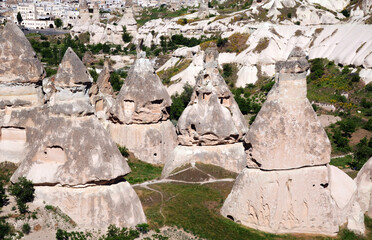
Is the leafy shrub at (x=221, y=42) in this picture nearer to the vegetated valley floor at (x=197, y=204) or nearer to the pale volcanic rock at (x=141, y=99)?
the pale volcanic rock at (x=141, y=99)

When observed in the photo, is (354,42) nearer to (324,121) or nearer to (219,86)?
(324,121)

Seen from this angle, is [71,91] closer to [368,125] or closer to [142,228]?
[142,228]

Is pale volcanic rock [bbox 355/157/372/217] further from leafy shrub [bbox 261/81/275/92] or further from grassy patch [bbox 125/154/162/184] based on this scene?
leafy shrub [bbox 261/81/275/92]

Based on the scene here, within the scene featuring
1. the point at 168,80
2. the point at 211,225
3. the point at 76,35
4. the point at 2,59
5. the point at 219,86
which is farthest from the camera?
the point at 76,35

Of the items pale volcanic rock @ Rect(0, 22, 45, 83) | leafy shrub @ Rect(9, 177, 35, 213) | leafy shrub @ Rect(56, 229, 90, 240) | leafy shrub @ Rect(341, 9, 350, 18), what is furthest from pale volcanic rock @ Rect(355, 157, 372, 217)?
leafy shrub @ Rect(341, 9, 350, 18)

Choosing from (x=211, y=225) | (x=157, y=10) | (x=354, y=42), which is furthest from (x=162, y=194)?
(x=157, y=10)

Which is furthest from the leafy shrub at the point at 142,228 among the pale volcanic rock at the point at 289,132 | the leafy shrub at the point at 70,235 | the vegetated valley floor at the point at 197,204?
the pale volcanic rock at the point at 289,132
